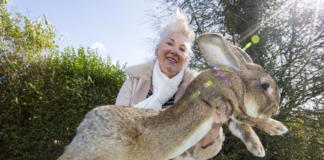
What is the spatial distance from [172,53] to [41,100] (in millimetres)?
4085

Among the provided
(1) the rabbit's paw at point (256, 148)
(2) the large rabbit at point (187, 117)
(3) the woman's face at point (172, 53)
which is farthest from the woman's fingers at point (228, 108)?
(3) the woman's face at point (172, 53)

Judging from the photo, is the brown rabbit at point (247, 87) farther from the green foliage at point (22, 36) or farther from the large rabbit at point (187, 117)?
the green foliage at point (22, 36)

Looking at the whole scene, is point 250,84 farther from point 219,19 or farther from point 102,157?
point 219,19

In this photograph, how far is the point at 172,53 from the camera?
119 inches

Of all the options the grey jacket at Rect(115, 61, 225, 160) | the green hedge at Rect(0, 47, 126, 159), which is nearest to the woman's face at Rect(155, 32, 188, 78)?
the grey jacket at Rect(115, 61, 225, 160)

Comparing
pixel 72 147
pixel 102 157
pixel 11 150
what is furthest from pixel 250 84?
pixel 11 150

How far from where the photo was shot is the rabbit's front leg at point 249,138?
84.7 inches

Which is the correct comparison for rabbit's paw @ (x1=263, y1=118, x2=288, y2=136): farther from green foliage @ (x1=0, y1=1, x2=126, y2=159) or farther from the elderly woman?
green foliage @ (x1=0, y1=1, x2=126, y2=159)

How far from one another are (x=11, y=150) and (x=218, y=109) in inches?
226

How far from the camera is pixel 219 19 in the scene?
Answer: 19.2ft

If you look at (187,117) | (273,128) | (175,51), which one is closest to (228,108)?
(187,117)

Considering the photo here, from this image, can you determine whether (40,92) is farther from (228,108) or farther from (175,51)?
(228,108)

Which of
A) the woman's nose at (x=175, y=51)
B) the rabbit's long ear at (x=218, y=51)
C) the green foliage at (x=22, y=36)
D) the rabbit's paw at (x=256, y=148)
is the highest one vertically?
the green foliage at (x=22, y=36)

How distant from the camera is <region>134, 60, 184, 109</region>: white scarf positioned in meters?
2.77
